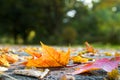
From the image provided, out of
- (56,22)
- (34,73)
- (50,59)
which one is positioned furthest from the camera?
(56,22)

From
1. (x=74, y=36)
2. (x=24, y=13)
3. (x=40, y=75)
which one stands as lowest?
(x=40, y=75)

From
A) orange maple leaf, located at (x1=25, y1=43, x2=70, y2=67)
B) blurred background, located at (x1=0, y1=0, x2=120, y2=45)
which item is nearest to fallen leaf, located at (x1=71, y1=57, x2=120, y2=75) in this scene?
orange maple leaf, located at (x1=25, y1=43, x2=70, y2=67)

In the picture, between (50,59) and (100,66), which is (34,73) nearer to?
(50,59)

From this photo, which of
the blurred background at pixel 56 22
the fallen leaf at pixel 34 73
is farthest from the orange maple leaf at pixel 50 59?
the blurred background at pixel 56 22

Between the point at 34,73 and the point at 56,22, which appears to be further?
the point at 56,22

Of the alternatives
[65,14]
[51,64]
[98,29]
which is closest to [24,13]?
[65,14]

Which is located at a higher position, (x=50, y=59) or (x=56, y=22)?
(x=56, y=22)

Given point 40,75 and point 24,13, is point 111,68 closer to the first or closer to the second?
point 40,75

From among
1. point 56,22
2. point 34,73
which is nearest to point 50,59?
point 34,73

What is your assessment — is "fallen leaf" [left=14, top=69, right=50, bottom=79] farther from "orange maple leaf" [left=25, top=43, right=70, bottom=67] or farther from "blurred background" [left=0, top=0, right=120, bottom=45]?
"blurred background" [left=0, top=0, right=120, bottom=45]
